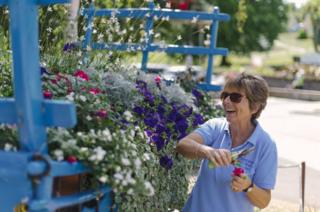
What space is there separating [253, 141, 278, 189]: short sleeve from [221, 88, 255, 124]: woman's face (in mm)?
210

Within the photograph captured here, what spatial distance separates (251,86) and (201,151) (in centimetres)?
42

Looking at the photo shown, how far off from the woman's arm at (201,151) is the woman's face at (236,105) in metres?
0.20

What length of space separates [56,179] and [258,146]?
1116 mm

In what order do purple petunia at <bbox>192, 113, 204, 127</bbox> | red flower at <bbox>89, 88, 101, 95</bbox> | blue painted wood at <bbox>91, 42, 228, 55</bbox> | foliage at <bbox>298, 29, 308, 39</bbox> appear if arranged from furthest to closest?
foliage at <bbox>298, 29, 308, 39</bbox>, blue painted wood at <bbox>91, 42, 228, 55</bbox>, purple petunia at <bbox>192, 113, 204, 127</bbox>, red flower at <bbox>89, 88, 101, 95</bbox>

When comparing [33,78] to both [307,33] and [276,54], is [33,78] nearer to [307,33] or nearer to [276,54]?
[276,54]

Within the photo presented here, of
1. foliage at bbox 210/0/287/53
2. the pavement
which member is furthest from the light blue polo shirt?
foliage at bbox 210/0/287/53

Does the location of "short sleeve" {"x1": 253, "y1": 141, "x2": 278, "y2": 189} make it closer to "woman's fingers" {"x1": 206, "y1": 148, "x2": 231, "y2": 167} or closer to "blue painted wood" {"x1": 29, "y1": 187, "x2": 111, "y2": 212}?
"woman's fingers" {"x1": 206, "y1": 148, "x2": 231, "y2": 167}

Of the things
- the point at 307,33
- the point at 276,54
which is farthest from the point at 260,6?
the point at 307,33

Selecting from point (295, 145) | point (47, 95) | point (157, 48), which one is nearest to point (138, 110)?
point (47, 95)

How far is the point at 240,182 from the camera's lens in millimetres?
2662

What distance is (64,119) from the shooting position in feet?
6.24

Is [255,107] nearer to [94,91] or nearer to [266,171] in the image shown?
[266,171]

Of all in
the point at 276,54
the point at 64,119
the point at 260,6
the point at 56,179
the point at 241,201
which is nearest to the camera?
the point at 64,119

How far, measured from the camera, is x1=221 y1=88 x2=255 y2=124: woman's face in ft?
9.49
